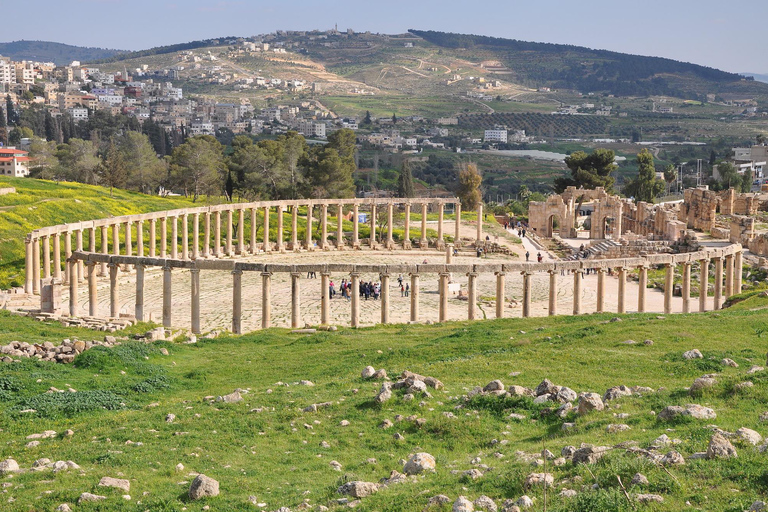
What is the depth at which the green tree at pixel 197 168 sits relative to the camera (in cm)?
8388

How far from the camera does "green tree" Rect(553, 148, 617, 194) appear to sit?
100875 mm

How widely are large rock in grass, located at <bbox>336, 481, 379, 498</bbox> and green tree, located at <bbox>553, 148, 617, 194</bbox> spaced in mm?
86209

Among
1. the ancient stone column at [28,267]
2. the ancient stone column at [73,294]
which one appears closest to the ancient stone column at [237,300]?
the ancient stone column at [73,294]

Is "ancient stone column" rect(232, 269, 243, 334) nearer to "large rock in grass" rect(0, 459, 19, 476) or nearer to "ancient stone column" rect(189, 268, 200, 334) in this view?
"ancient stone column" rect(189, 268, 200, 334)

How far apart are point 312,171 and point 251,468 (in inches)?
2606

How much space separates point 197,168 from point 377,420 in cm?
6584

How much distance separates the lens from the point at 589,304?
167 feet

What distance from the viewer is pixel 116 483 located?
17.0 metres

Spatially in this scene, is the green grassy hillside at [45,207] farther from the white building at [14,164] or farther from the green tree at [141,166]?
the white building at [14,164]

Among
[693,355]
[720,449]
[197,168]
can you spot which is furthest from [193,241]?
[720,449]

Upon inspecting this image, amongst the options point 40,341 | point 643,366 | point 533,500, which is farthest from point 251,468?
point 40,341

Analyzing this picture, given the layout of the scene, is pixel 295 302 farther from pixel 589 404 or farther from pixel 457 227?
pixel 457 227

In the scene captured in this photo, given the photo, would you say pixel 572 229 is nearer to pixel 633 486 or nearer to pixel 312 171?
pixel 312 171

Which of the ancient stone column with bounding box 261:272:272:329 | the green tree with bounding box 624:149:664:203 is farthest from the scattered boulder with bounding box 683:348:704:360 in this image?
the green tree with bounding box 624:149:664:203
